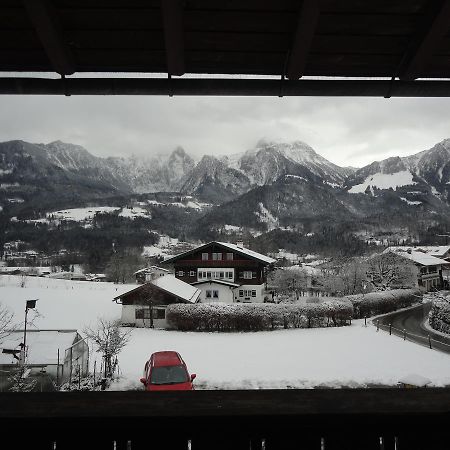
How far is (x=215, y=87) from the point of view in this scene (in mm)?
4016

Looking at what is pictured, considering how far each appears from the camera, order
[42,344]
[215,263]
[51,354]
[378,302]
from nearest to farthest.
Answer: [51,354]
[42,344]
[378,302]
[215,263]

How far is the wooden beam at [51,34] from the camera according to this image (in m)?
3.07

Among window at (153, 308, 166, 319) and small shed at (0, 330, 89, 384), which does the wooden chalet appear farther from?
small shed at (0, 330, 89, 384)

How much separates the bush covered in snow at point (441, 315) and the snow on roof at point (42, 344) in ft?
91.1

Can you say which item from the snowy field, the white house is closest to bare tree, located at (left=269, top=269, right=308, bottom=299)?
the white house

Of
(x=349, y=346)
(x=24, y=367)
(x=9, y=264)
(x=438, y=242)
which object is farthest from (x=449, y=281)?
(x=9, y=264)

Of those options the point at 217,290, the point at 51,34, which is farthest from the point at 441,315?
the point at 51,34

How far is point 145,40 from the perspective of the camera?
362 centimetres

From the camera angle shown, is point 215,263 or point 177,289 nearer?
point 177,289

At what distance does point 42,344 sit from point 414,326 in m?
30.0

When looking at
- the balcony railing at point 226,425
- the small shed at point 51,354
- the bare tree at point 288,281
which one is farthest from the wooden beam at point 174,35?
the bare tree at point 288,281

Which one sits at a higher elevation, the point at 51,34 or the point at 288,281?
the point at 288,281

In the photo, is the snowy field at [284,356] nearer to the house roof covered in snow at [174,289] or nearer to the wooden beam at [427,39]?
the house roof covered in snow at [174,289]

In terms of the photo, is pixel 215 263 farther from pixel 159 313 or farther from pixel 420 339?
pixel 420 339
